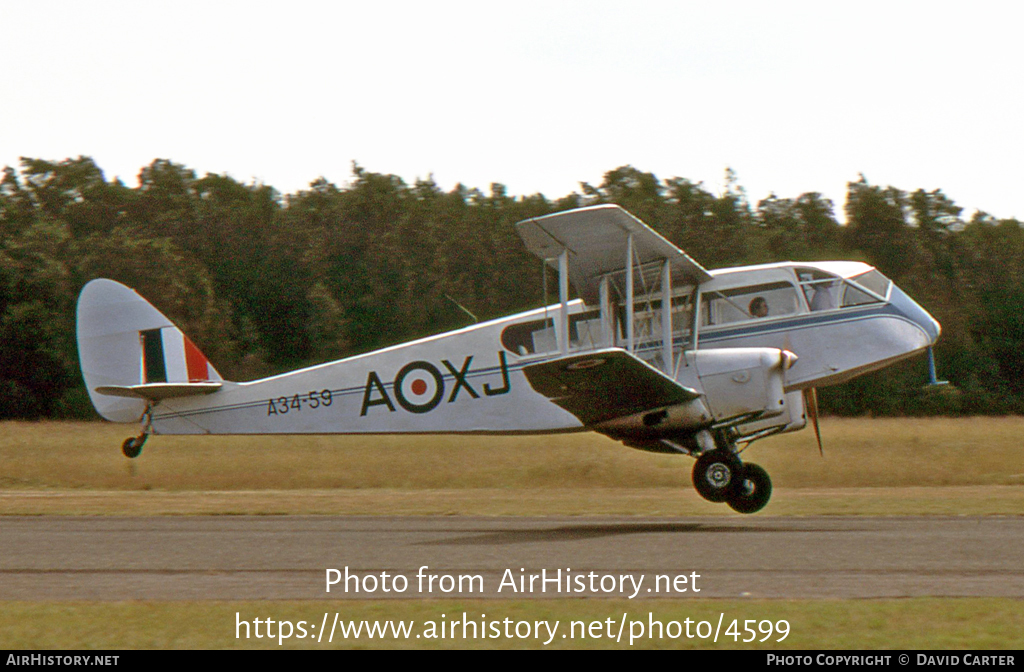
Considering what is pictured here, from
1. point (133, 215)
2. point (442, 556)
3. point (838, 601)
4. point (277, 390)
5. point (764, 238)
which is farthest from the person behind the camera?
point (133, 215)

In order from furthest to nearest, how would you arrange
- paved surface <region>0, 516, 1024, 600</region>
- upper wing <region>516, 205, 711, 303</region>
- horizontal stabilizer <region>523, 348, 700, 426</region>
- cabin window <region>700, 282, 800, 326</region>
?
cabin window <region>700, 282, 800, 326</region> → upper wing <region>516, 205, 711, 303</region> → horizontal stabilizer <region>523, 348, 700, 426</region> → paved surface <region>0, 516, 1024, 600</region>

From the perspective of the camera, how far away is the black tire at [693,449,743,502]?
1373 cm

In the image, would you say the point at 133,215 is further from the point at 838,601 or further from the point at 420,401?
the point at 838,601

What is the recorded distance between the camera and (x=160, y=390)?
17.1 m

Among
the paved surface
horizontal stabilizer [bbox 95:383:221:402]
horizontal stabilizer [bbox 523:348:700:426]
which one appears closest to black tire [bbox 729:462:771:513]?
the paved surface

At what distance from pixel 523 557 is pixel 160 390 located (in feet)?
28.7

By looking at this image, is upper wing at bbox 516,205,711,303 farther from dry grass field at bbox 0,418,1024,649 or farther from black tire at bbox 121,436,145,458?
black tire at bbox 121,436,145,458

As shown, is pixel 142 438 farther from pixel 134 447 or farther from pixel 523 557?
pixel 523 557

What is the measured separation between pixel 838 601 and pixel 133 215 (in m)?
58.2

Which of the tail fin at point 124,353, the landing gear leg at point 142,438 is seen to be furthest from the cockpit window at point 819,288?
the landing gear leg at point 142,438

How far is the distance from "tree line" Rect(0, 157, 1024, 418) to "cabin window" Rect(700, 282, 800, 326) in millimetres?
15611

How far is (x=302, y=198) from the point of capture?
65062mm

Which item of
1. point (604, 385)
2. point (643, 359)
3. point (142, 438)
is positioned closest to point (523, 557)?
point (604, 385)

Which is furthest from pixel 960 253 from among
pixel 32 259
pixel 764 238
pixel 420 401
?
pixel 32 259
